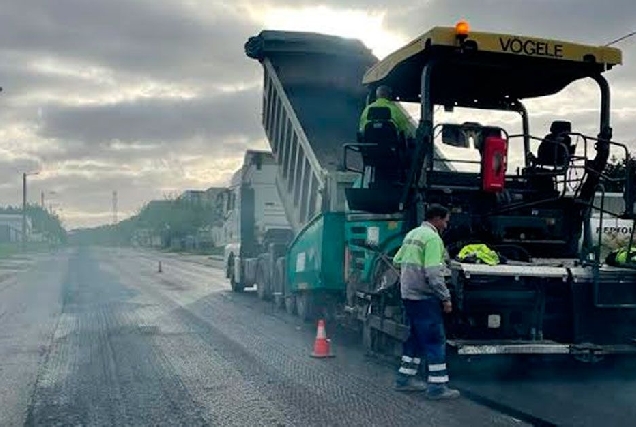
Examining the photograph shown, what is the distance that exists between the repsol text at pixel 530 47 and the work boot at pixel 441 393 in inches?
132

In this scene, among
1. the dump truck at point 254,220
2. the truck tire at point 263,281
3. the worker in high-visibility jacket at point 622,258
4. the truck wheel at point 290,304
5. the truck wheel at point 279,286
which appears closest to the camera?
the worker in high-visibility jacket at point 622,258

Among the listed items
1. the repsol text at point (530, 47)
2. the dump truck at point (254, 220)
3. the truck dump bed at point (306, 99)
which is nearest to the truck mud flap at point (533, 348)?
the repsol text at point (530, 47)

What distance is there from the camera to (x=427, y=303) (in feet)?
22.9

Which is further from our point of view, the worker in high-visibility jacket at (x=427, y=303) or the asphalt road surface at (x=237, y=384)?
the worker in high-visibility jacket at (x=427, y=303)

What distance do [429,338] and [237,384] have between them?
1.86 meters

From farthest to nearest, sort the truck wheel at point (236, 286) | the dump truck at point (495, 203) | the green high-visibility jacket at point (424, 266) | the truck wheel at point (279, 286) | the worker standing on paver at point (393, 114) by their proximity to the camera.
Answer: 1. the truck wheel at point (236, 286)
2. the truck wheel at point (279, 286)
3. the worker standing on paver at point (393, 114)
4. the dump truck at point (495, 203)
5. the green high-visibility jacket at point (424, 266)

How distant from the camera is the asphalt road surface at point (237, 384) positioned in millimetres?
6180

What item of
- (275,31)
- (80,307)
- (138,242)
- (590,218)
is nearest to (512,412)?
(590,218)

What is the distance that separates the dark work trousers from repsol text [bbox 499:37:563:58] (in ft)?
8.82

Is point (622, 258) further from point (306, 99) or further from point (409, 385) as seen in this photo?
point (306, 99)

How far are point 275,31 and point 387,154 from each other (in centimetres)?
617

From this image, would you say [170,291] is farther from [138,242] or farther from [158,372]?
[138,242]

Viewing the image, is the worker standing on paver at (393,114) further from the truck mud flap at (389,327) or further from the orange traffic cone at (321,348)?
the orange traffic cone at (321,348)

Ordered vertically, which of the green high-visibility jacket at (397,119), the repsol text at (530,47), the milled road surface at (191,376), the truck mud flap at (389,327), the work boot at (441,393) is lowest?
the milled road surface at (191,376)
